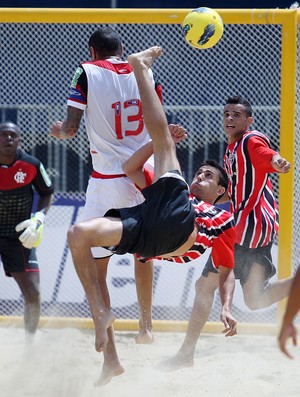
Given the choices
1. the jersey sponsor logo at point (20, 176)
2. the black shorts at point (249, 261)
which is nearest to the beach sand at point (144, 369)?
the black shorts at point (249, 261)

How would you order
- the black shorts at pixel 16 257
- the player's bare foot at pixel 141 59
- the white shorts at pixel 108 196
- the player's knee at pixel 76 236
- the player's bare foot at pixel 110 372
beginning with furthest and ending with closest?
the black shorts at pixel 16 257 → the white shorts at pixel 108 196 → the player's bare foot at pixel 110 372 → the player's bare foot at pixel 141 59 → the player's knee at pixel 76 236

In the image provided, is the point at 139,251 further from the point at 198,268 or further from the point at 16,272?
the point at 198,268

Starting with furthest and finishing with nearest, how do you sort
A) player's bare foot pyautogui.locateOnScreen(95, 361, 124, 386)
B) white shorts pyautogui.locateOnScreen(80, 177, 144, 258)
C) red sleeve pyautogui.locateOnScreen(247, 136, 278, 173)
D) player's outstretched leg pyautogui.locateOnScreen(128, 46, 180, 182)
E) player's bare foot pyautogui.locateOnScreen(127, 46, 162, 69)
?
red sleeve pyautogui.locateOnScreen(247, 136, 278, 173) → white shorts pyautogui.locateOnScreen(80, 177, 144, 258) → player's bare foot pyautogui.locateOnScreen(95, 361, 124, 386) → player's bare foot pyautogui.locateOnScreen(127, 46, 162, 69) → player's outstretched leg pyautogui.locateOnScreen(128, 46, 180, 182)

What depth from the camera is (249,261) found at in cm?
600

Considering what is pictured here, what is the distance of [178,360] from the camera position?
591cm

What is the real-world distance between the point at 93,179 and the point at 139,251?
3.00 ft

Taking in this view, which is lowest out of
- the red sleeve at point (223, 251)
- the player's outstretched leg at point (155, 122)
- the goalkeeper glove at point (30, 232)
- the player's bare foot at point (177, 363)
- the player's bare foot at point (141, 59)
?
the player's bare foot at point (177, 363)

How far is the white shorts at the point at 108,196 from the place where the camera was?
5262mm

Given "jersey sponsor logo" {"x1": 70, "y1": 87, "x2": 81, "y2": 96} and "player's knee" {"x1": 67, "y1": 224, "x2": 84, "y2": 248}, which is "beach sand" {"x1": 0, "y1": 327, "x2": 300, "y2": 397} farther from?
"jersey sponsor logo" {"x1": 70, "y1": 87, "x2": 81, "y2": 96}

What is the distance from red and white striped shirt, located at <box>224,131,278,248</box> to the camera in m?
5.95

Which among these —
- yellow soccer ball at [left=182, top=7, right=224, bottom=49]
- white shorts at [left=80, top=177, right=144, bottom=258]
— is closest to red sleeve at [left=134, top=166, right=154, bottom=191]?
white shorts at [left=80, top=177, right=144, bottom=258]

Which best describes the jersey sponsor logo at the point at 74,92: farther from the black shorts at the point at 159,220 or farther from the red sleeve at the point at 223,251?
the red sleeve at the point at 223,251

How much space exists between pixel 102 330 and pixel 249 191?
196 centimetres

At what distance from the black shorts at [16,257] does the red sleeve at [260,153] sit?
78.8 inches
